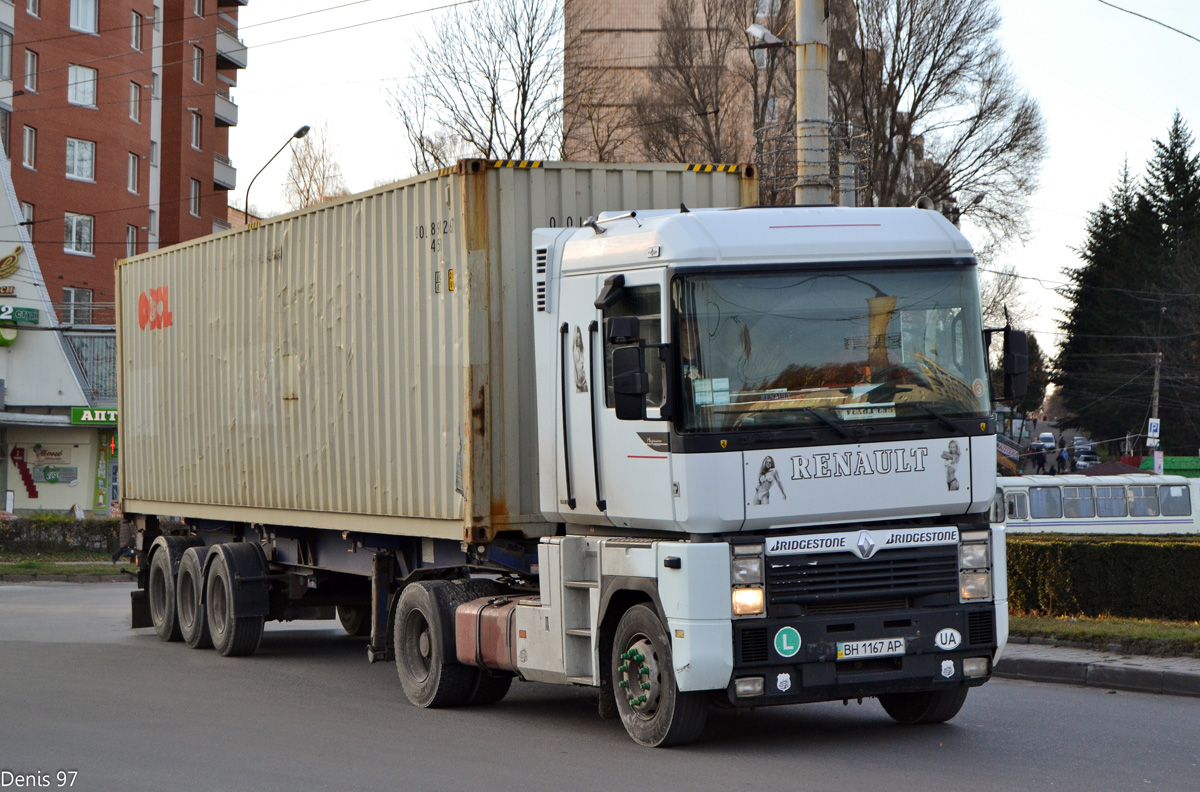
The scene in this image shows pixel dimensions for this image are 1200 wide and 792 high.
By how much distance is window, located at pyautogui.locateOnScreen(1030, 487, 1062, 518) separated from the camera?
111 ft

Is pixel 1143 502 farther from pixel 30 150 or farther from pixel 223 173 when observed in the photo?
pixel 223 173

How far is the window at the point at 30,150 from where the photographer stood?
45656mm

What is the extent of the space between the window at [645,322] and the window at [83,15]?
44.7 metres

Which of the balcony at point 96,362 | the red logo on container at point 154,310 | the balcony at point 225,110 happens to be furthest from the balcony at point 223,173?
the red logo on container at point 154,310

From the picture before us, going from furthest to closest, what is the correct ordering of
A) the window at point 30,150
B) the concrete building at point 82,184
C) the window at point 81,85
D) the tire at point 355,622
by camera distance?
the window at point 81,85 → the window at point 30,150 → the concrete building at point 82,184 → the tire at point 355,622

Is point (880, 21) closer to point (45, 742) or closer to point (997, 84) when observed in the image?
point (997, 84)

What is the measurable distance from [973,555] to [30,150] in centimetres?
4372

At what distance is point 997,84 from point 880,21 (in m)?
3.39

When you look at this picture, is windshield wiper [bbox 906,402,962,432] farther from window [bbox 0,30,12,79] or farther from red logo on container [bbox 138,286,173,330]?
window [bbox 0,30,12,79]

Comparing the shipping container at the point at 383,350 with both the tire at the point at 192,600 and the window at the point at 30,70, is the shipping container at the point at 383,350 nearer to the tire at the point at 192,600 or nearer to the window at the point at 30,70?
the tire at the point at 192,600

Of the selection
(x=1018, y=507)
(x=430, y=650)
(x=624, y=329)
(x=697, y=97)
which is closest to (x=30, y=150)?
(x=697, y=97)

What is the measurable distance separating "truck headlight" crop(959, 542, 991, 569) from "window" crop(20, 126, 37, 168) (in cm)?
4303

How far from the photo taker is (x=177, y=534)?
16625 millimetres

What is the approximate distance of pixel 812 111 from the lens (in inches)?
632
